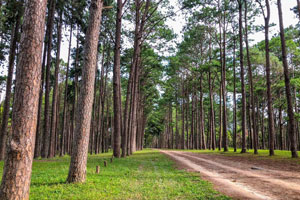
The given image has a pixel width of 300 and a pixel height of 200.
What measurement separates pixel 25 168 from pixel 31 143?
0.50 metres

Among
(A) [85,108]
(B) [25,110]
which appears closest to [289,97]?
(A) [85,108]

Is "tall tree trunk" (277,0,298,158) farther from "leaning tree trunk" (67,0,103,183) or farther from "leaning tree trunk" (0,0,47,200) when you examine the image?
"leaning tree trunk" (0,0,47,200)

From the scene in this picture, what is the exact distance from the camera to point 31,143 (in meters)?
4.44

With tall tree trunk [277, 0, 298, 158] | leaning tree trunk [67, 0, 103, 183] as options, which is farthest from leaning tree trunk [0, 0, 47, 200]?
tall tree trunk [277, 0, 298, 158]

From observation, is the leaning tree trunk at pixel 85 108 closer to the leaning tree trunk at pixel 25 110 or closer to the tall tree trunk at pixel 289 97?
the leaning tree trunk at pixel 25 110

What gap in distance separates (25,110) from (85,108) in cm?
299

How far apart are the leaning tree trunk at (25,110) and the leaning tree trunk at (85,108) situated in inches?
105

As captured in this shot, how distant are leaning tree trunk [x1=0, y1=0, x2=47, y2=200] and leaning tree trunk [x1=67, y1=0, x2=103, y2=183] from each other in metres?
2.66

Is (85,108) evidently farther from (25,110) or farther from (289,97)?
(289,97)

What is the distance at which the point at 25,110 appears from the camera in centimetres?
441

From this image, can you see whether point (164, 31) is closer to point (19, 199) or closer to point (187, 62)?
point (187, 62)

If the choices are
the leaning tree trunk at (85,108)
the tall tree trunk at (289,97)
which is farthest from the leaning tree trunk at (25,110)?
the tall tree trunk at (289,97)

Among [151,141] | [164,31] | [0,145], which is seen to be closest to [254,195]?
[0,145]

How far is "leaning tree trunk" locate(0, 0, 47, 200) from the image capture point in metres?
4.23
